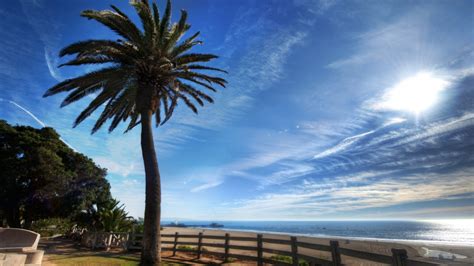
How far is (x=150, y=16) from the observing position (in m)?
11.2

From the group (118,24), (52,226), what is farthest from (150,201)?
(52,226)

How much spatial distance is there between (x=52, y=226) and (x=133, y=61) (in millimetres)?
32166

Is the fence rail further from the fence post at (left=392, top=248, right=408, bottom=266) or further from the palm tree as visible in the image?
the palm tree

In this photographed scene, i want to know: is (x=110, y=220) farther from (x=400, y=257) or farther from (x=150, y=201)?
(x=400, y=257)

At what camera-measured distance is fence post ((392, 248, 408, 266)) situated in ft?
15.4

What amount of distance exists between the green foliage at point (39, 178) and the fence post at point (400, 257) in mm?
24112

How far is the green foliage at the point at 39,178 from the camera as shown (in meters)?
19.7

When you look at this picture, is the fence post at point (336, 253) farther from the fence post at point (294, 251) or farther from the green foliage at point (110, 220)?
the green foliage at point (110, 220)

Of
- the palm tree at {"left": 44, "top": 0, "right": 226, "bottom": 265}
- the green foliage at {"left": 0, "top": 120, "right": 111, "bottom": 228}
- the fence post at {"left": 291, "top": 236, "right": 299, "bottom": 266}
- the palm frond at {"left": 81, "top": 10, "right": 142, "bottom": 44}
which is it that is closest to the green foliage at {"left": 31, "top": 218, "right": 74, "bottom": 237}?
the green foliage at {"left": 0, "top": 120, "right": 111, "bottom": 228}

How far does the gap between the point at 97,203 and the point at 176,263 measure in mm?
15635

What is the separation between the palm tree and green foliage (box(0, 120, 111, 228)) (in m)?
11.1

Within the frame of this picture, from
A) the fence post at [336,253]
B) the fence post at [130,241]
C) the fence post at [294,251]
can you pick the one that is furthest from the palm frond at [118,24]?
the fence post at [130,241]

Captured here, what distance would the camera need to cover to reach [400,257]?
15.6 ft

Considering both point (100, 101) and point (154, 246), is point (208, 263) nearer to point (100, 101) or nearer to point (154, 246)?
point (154, 246)
